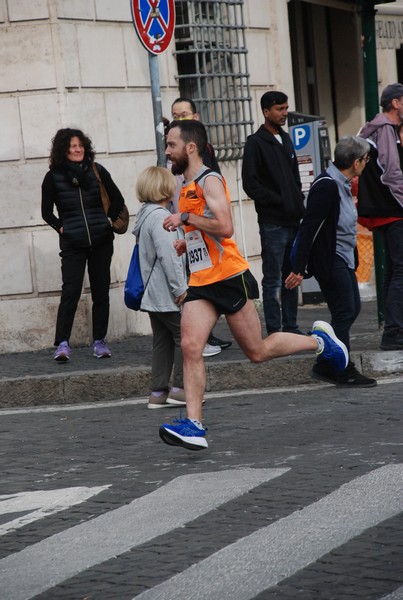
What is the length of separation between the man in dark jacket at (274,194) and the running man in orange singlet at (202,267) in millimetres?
3195

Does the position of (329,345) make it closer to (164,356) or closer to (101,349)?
(164,356)

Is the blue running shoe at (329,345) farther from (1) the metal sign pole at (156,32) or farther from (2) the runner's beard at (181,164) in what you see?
(1) the metal sign pole at (156,32)

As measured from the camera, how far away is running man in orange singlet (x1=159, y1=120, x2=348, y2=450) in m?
7.70

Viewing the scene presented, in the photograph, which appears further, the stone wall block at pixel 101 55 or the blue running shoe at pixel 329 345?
the stone wall block at pixel 101 55

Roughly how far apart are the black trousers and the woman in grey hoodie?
209cm

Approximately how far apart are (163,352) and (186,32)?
18.0 feet

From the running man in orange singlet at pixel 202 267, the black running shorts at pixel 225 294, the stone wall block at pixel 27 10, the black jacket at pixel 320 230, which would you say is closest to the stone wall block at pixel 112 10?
the stone wall block at pixel 27 10

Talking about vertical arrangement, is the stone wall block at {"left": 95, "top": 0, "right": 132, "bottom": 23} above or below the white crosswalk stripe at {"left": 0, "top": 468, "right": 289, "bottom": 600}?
above

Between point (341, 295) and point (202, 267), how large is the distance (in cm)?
210

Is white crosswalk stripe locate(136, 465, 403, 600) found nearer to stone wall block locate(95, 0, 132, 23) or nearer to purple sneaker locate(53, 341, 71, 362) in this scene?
purple sneaker locate(53, 341, 71, 362)

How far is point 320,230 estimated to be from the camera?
9625 mm

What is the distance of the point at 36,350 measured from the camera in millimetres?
12609

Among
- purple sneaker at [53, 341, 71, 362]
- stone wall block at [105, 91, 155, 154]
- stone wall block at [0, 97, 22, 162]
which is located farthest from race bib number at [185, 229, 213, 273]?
stone wall block at [105, 91, 155, 154]

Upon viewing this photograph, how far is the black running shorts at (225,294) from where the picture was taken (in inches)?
307
